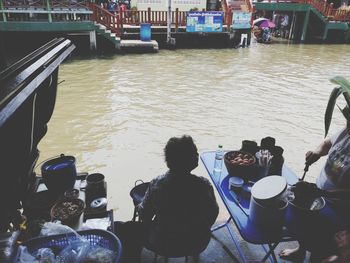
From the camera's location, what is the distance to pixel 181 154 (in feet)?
7.11

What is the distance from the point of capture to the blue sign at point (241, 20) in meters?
17.9

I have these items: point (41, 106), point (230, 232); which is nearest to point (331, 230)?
point (230, 232)

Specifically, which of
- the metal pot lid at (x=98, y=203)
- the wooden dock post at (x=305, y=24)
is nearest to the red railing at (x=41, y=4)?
the metal pot lid at (x=98, y=203)

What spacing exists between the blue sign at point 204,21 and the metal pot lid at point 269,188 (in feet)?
54.4

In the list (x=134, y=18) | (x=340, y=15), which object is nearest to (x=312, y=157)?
(x=134, y=18)

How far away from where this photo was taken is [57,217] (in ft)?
8.21

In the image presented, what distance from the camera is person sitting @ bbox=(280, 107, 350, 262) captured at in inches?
85.3

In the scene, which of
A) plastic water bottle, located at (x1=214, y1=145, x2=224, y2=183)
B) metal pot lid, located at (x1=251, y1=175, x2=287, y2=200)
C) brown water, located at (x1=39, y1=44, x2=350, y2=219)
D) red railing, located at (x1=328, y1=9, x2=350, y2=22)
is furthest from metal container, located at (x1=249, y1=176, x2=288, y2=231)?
red railing, located at (x1=328, y1=9, x2=350, y2=22)

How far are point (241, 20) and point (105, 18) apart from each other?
825 centimetres

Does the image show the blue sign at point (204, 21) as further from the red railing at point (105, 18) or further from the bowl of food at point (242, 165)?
the bowl of food at point (242, 165)

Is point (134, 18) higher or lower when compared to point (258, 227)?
higher

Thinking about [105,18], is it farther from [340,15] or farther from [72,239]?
[340,15]

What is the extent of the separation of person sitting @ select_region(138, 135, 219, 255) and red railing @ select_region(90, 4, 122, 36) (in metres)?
14.4

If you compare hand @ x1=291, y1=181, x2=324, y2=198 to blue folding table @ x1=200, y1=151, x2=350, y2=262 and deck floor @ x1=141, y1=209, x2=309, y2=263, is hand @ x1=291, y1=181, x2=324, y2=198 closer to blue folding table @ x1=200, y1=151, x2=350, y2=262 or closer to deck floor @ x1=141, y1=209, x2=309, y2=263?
blue folding table @ x1=200, y1=151, x2=350, y2=262
